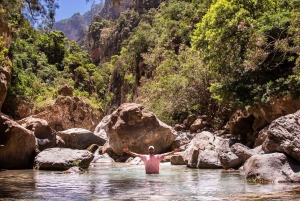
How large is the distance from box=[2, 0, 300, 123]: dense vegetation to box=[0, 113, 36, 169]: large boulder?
4097mm

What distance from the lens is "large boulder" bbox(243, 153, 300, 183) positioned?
29.6 feet

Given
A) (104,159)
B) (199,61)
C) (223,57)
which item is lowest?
(104,159)

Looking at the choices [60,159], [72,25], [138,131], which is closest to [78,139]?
[138,131]

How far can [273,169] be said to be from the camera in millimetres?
9305

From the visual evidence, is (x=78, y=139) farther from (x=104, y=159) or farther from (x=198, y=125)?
(x=198, y=125)

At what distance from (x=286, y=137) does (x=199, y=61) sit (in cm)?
1596

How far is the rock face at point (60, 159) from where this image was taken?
14.1 meters

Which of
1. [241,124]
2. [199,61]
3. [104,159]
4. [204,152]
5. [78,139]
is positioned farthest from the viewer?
[199,61]

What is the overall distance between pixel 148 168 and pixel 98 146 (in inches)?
472

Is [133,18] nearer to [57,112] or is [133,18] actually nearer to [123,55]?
[123,55]

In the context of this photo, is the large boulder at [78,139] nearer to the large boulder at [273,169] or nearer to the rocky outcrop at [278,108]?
the rocky outcrop at [278,108]

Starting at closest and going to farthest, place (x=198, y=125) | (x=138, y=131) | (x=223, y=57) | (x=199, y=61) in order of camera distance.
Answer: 1. (x=223, y=57)
2. (x=138, y=131)
3. (x=198, y=125)
4. (x=199, y=61)

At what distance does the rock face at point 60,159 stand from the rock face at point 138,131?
4.72 m

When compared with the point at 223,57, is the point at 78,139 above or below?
below
